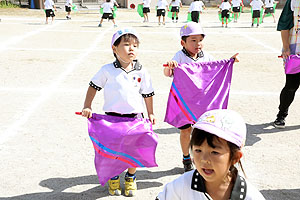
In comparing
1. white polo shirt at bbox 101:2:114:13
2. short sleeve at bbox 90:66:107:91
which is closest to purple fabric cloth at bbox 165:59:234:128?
short sleeve at bbox 90:66:107:91

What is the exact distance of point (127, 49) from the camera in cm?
382

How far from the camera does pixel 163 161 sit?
4.92 metres

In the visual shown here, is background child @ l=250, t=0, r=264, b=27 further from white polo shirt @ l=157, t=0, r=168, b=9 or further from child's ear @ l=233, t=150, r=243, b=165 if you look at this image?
child's ear @ l=233, t=150, r=243, b=165

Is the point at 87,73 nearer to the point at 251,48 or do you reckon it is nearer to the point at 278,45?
the point at 251,48

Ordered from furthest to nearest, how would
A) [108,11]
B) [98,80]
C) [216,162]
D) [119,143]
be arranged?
1. [108,11]
2. [98,80]
3. [119,143]
4. [216,162]

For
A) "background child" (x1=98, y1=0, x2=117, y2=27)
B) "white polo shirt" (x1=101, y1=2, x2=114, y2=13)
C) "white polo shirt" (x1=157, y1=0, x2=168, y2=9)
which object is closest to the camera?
"background child" (x1=98, y1=0, x2=117, y2=27)

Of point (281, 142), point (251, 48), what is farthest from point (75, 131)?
point (251, 48)

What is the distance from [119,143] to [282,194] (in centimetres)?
180

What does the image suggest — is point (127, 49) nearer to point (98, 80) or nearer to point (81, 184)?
point (98, 80)

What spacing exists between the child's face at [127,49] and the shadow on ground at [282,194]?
200 cm

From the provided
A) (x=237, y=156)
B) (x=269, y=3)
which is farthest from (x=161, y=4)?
(x=237, y=156)

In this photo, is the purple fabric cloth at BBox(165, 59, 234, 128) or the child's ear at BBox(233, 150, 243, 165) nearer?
the child's ear at BBox(233, 150, 243, 165)

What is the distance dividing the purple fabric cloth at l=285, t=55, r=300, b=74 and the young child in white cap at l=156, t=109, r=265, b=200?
375 cm

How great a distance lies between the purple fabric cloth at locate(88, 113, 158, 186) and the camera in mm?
3797
